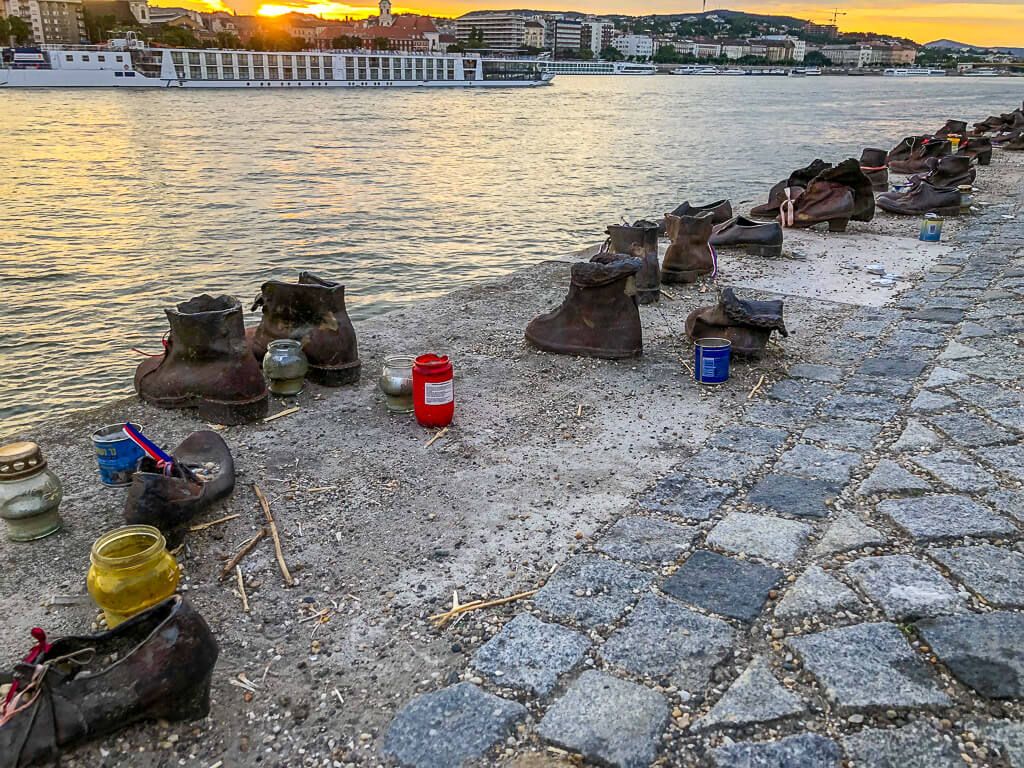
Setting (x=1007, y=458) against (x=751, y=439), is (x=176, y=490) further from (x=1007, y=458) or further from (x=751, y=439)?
(x=1007, y=458)

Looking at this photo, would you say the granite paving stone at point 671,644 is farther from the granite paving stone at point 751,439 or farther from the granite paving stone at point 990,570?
the granite paving stone at point 751,439

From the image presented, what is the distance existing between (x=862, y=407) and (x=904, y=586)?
1880 millimetres

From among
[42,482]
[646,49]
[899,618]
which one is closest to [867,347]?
[899,618]

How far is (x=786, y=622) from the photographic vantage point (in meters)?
2.74

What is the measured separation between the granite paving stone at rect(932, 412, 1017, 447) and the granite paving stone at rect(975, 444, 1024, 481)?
72mm

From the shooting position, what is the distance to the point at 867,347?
5.68m

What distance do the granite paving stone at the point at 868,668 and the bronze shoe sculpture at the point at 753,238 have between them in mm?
6389

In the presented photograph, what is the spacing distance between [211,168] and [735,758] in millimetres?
20707

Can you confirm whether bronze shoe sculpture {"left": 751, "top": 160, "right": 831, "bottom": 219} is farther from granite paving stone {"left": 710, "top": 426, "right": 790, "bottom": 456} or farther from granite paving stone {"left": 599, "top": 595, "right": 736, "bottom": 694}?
granite paving stone {"left": 599, "top": 595, "right": 736, "bottom": 694}

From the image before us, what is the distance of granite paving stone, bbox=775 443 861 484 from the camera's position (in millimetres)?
3777

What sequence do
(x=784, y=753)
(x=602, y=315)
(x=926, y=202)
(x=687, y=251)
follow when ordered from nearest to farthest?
(x=784, y=753) → (x=602, y=315) → (x=687, y=251) → (x=926, y=202)

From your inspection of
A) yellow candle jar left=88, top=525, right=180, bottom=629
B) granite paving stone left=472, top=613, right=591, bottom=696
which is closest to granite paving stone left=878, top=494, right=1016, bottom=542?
granite paving stone left=472, top=613, right=591, bottom=696

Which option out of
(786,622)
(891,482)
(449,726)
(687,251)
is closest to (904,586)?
(786,622)

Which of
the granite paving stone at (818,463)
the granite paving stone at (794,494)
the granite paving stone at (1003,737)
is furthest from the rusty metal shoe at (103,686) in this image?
the granite paving stone at (818,463)
